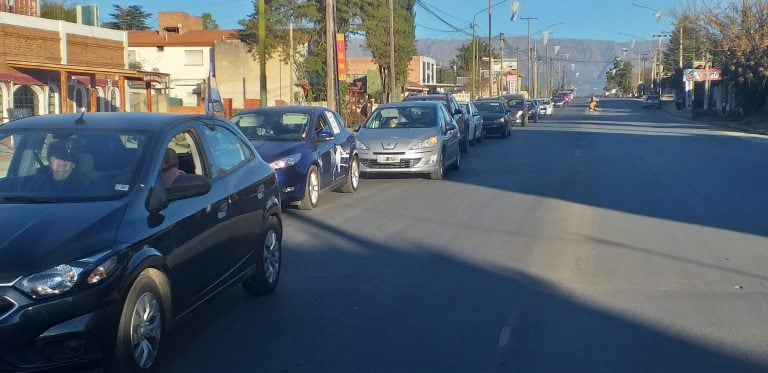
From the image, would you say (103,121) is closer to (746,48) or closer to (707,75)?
(746,48)

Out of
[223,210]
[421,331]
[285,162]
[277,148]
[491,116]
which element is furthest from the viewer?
[491,116]

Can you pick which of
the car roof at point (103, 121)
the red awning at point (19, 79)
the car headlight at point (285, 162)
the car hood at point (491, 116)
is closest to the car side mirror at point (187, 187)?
the car roof at point (103, 121)

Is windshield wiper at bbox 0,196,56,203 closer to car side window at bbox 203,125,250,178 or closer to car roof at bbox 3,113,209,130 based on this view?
car roof at bbox 3,113,209,130

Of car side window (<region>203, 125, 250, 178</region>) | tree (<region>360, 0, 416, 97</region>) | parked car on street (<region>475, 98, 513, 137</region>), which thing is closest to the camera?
car side window (<region>203, 125, 250, 178</region>)

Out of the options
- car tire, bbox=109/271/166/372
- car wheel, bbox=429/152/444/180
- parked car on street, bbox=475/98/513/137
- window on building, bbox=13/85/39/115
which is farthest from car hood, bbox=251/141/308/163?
parked car on street, bbox=475/98/513/137

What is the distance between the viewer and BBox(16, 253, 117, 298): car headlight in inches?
169

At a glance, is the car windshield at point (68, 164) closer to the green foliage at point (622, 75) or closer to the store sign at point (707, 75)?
the store sign at point (707, 75)

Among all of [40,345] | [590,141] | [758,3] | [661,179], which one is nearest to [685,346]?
[40,345]

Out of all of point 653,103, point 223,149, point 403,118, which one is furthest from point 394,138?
point 653,103

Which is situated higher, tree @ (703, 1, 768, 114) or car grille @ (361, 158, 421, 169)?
tree @ (703, 1, 768, 114)

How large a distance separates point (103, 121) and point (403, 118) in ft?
40.1

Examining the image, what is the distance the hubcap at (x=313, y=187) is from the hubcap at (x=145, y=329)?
7.58 m

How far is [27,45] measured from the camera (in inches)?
1127

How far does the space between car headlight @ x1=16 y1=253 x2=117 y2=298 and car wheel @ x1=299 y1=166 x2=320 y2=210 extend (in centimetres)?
799
